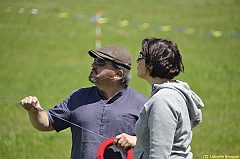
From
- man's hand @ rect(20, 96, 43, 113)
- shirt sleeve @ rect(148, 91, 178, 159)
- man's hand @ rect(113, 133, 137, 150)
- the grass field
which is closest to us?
shirt sleeve @ rect(148, 91, 178, 159)

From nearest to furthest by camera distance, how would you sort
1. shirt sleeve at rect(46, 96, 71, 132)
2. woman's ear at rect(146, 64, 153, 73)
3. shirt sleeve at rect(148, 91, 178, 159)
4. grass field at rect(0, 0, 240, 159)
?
shirt sleeve at rect(148, 91, 178, 159), woman's ear at rect(146, 64, 153, 73), shirt sleeve at rect(46, 96, 71, 132), grass field at rect(0, 0, 240, 159)

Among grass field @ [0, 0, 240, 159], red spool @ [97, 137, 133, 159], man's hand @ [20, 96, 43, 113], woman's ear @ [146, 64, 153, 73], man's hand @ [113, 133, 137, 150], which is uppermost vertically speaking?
woman's ear @ [146, 64, 153, 73]

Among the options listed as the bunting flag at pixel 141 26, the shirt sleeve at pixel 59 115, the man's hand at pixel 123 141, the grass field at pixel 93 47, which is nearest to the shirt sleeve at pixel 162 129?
the man's hand at pixel 123 141

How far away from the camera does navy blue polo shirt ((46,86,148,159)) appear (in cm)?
485

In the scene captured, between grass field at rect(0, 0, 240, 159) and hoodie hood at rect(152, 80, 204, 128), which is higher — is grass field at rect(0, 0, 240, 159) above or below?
below

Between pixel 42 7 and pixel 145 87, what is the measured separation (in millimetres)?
12216

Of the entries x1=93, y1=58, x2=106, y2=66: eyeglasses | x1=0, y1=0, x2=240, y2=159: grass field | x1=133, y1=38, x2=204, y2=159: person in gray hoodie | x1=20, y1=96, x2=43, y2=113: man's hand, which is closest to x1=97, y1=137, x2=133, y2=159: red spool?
x1=133, y1=38, x2=204, y2=159: person in gray hoodie

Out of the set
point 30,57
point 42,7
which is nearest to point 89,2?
point 42,7

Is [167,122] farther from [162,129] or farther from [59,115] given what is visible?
[59,115]

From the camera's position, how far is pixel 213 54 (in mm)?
16656

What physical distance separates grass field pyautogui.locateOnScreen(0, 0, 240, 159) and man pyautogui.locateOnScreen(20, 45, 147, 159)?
118 inches

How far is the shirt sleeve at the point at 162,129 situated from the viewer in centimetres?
364

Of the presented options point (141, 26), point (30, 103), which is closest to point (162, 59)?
point (30, 103)

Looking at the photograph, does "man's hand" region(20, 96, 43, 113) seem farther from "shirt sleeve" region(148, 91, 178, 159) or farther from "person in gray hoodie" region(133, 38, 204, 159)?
"shirt sleeve" region(148, 91, 178, 159)
